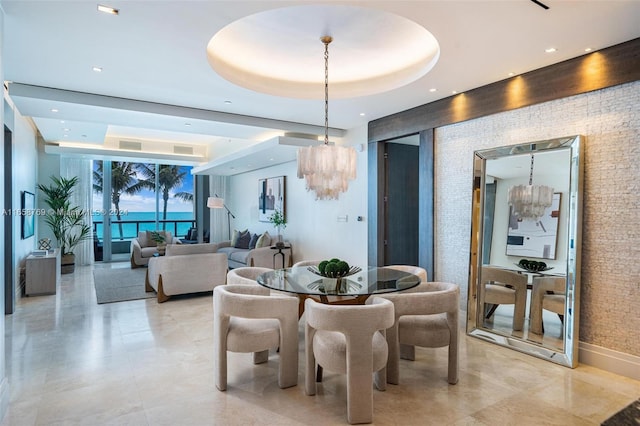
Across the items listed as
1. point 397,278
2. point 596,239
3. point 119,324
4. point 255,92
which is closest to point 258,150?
point 255,92

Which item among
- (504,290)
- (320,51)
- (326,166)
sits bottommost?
(504,290)

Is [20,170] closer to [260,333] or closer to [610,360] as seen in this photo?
[260,333]

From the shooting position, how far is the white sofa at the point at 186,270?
5.50 m

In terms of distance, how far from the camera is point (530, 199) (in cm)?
373

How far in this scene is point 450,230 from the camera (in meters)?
4.65

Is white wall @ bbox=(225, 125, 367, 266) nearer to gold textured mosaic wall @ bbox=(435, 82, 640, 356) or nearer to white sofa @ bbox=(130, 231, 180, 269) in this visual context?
white sofa @ bbox=(130, 231, 180, 269)

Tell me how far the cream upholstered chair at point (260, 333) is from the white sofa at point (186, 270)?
2.95m

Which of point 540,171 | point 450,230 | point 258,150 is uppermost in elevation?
point 258,150

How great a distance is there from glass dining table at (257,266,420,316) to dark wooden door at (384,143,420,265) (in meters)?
2.16

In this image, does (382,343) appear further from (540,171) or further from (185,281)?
(185,281)

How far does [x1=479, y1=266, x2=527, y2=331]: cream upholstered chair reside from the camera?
3.78 metres

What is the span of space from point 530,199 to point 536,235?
371 millimetres

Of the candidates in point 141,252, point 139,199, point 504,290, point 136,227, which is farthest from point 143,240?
point 504,290

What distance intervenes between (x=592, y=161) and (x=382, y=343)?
8.48ft
